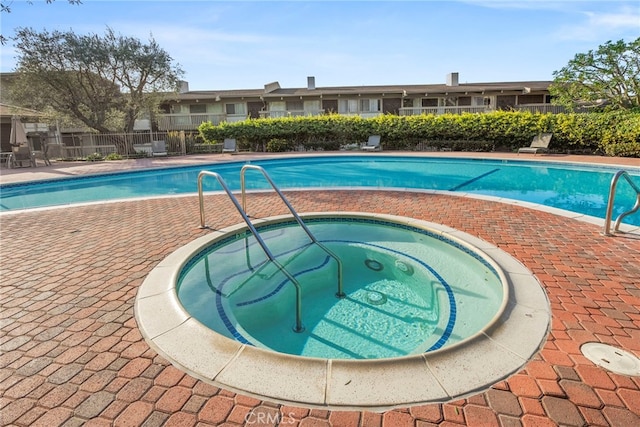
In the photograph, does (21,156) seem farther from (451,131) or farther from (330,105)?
(451,131)

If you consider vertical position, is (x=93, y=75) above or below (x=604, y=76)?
above

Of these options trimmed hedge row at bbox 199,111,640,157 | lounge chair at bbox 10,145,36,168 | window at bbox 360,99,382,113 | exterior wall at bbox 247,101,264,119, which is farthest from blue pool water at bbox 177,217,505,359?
exterior wall at bbox 247,101,264,119

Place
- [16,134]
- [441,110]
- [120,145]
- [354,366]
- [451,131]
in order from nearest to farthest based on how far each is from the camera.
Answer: [354,366]
[16,134]
[451,131]
[120,145]
[441,110]

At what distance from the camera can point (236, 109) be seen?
28.9 meters

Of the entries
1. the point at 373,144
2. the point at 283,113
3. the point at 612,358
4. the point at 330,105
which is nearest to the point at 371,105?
the point at 330,105

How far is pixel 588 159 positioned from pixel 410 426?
1578 centimetres

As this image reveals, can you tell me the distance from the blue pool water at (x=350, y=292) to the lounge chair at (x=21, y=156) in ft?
54.0

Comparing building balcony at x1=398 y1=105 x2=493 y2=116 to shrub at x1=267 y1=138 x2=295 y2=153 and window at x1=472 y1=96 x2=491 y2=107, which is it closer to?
window at x1=472 y1=96 x2=491 y2=107

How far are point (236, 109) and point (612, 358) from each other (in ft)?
97.4

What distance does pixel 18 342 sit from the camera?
274 cm

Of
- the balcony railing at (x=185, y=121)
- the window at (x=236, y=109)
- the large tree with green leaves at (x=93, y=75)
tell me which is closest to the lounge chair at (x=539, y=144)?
the large tree with green leaves at (x=93, y=75)

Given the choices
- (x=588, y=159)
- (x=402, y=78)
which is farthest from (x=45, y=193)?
(x=402, y=78)

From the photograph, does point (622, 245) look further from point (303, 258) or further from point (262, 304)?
point (262, 304)

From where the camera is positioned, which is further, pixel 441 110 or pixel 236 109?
pixel 236 109
